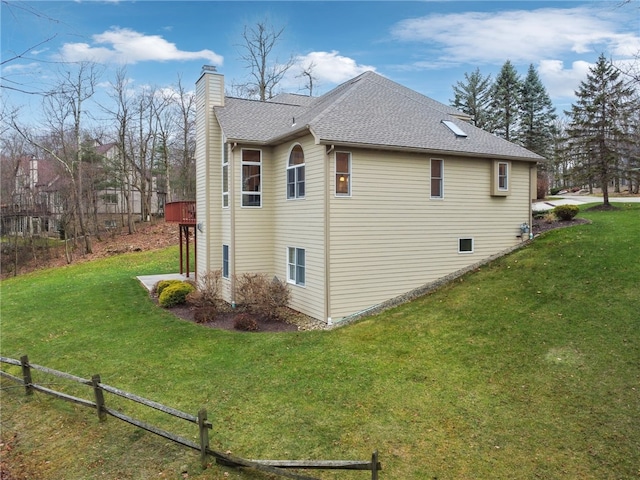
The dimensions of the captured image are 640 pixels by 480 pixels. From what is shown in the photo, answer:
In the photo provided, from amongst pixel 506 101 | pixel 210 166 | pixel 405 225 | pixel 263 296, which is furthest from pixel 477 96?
pixel 263 296

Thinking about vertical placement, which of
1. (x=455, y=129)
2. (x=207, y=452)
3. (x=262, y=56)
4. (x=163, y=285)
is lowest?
(x=207, y=452)

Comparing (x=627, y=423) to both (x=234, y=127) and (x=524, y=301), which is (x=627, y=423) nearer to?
(x=524, y=301)

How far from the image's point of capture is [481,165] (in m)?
14.9

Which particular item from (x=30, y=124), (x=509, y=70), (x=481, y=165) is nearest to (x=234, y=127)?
(x=481, y=165)

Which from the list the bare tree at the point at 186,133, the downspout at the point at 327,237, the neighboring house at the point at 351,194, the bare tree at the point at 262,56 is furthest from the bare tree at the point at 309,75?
the downspout at the point at 327,237

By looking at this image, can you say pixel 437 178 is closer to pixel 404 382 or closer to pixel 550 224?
pixel 550 224

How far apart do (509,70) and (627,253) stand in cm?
3063

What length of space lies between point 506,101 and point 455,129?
2725cm

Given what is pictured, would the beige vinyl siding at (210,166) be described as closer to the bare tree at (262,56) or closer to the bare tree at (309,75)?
the bare tree at (262,56)

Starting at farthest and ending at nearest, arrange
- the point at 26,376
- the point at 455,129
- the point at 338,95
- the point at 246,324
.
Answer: the point at 338,95
the point at 455,129
the point at 246,324
the point at 26,376

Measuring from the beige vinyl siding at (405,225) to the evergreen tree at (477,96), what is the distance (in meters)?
25.8

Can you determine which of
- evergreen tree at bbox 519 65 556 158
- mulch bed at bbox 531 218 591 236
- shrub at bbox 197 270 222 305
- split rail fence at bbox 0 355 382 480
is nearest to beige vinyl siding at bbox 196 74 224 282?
shrub at bbox 197 270 222 305

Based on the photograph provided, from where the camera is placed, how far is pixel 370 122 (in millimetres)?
13453

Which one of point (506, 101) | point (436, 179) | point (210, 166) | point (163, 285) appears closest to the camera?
point (436, 179)
